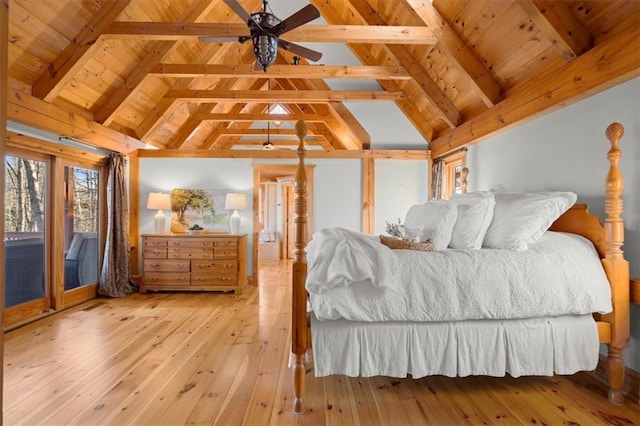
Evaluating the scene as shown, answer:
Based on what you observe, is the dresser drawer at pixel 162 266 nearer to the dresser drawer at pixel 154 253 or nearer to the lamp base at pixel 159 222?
the dresser drawer at pixel 154 253

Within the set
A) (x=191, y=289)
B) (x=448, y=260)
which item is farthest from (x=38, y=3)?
(x=448, y=260)

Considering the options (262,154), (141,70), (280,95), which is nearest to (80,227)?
(141,70)

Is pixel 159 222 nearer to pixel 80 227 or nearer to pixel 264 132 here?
pixel 80 227

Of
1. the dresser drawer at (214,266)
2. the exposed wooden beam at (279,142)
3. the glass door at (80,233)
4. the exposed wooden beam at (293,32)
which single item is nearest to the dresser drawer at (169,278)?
the dresser drawer at (214,266)

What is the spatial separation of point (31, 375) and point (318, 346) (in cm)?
207

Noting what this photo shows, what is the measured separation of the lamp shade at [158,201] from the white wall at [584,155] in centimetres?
449

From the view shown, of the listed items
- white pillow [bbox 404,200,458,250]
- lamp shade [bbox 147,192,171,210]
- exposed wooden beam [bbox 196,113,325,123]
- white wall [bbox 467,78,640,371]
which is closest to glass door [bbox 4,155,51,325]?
lamp shade [bbox 147,192,171,210]

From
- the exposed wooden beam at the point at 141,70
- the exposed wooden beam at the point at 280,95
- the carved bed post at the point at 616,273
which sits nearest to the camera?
the carved bed post at the point at 616,273

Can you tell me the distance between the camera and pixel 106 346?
2760mm

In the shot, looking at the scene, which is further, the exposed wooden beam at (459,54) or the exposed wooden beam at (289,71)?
the exposed wooden beam at (289,71)

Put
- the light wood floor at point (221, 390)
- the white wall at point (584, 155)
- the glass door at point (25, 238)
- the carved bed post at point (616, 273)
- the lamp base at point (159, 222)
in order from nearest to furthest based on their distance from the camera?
the light wood floor at point (221, 390), the carved bed post at point (616, 273), the white wall at point (584, 155), the glass door at point (25, 238), the lamp base at point (159, 222)

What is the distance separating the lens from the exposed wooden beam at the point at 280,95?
467 cm

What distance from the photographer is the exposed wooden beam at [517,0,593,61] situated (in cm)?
231

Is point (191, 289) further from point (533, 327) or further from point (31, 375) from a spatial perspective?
point (533, 327)
